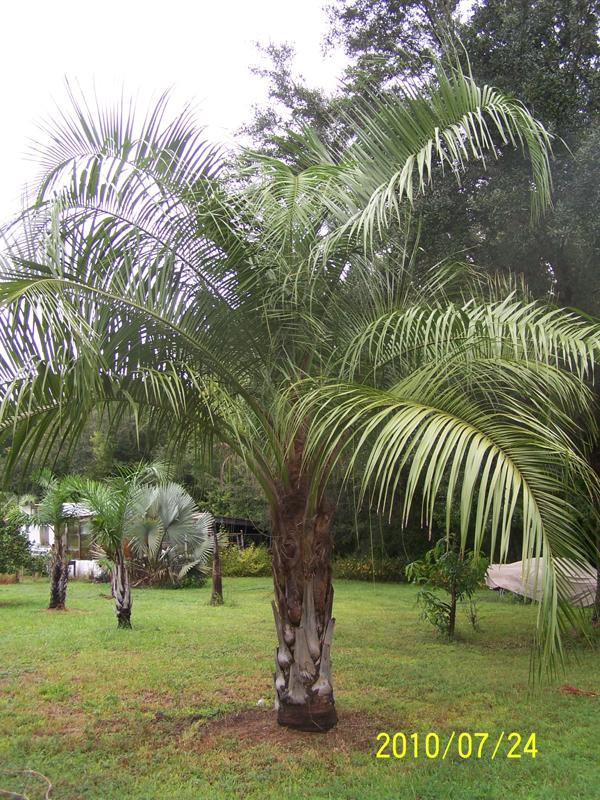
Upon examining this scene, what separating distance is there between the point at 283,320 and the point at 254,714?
3167 mm

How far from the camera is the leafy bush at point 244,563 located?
21.0 meters

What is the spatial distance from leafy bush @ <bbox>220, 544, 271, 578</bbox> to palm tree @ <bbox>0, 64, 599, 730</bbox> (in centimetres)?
1596

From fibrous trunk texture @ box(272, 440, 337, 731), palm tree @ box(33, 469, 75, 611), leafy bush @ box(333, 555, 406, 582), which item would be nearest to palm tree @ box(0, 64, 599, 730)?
fibrous trunk texture @ box(272, 440, 337, 731)

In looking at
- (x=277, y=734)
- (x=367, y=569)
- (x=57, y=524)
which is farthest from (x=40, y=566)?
(x=277, y=734)

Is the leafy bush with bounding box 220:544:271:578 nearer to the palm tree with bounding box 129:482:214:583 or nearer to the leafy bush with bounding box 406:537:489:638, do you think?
the palm tree with bounding box 129:482:214:583

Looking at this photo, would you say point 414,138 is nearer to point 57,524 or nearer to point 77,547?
point 57,524

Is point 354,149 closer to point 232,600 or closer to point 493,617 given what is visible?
point 493,617

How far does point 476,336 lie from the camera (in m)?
3.93

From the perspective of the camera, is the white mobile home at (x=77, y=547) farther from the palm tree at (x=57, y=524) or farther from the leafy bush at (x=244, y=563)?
the palm tree at (x=57, y=524)

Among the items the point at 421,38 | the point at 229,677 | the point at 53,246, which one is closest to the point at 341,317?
the point at 53,246

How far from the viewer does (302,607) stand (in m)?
5.09

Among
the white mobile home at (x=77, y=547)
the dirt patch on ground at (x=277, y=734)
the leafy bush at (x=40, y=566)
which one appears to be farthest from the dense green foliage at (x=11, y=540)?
the dirt patch on ground at (x=277, y=734)

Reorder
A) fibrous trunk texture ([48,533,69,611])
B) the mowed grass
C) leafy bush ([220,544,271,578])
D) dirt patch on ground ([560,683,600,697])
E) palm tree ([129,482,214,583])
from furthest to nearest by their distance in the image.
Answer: leafy bush ([220,544,271,578])
palm tree ([129,482,214,583])
fibrous trunk texture ([48,533,69,611])
dirt patch on ground ([560,683,600,697])
the mowed grass

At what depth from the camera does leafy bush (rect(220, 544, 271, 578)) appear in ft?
68.9
